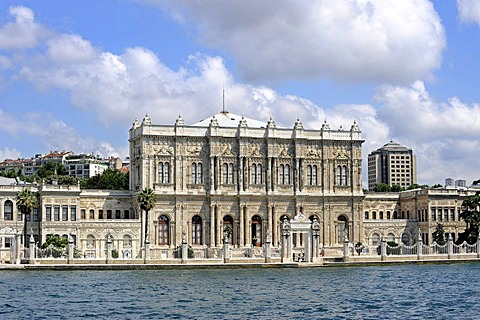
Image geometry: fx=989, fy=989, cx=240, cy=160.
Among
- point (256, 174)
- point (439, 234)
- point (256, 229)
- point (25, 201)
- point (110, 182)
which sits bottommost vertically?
point (439, 234)

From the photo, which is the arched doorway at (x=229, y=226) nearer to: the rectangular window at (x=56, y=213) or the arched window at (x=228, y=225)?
the arched window at (x=228, y=225)

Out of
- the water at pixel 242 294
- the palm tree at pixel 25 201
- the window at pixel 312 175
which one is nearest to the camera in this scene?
the water at pixel 242 294

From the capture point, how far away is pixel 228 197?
277 ft

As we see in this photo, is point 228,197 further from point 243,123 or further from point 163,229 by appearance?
point 243,123

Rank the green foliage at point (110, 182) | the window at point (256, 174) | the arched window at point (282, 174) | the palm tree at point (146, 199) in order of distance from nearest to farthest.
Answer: the palm tree at point (146, 199)
the window at point (256, 174)
the arched window at point (282, 174)
the green foliage at point (110, 182)

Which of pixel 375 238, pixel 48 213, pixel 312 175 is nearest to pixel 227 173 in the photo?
pixel 312 175

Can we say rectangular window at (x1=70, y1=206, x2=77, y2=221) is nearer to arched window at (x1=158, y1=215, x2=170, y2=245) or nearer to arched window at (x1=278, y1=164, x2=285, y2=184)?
arched window at (x1=158, y1=215, x2=170, y2=245)

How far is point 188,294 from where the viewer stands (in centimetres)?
4709

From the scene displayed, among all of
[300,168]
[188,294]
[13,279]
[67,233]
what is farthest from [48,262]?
[300,168]

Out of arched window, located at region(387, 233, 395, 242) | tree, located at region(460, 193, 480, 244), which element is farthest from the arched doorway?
tree, located at region(460, 193, 480, 244)

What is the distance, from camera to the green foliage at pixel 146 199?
7756 centimetres

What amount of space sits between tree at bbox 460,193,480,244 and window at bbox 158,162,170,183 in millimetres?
25302

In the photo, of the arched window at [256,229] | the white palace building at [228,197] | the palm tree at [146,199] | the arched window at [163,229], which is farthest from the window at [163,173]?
the arched window at [256,229]

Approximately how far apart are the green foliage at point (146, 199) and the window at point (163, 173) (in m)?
4.55
